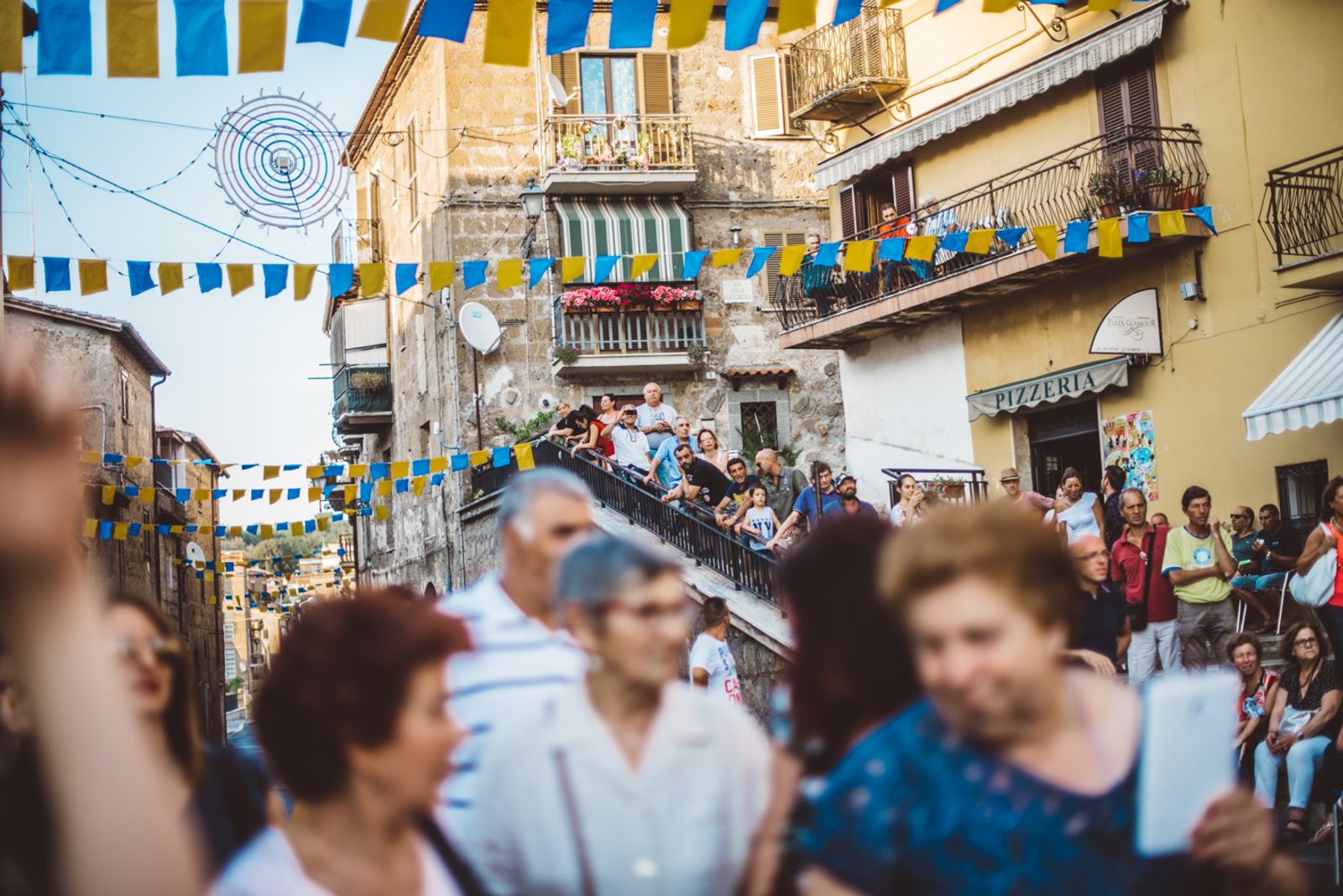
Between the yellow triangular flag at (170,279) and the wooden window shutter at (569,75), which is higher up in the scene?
the wooden window shutter at (569,75)

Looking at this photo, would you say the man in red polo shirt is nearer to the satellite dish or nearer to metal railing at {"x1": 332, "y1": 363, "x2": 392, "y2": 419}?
the satellite dish

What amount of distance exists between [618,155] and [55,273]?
50.5ft

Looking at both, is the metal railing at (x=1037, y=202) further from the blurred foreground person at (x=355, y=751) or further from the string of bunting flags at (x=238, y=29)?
the blurred foreground person at (x=355, y=751)

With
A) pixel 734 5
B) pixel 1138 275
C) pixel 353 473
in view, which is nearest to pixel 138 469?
pixel 353 473

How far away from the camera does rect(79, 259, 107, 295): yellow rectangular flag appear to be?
13.3 metres

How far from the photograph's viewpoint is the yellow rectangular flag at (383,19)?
8.15 metres

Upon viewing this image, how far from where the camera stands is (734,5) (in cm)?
966

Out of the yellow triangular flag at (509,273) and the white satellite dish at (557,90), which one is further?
the white satellite dish at (557,90)

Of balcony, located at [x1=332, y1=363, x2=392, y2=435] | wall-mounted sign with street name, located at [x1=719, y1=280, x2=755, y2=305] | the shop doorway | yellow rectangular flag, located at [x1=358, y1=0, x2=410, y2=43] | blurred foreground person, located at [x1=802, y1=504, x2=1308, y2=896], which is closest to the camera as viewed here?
blurred foreground person, located at [x1=802, y1=504, x2=1308, y2=896]

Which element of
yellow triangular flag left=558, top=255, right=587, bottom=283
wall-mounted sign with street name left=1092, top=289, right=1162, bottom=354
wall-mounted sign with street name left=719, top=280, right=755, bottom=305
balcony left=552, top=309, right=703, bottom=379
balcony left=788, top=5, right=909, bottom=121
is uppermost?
balcony left=788, top=5, right=909, bottom=121

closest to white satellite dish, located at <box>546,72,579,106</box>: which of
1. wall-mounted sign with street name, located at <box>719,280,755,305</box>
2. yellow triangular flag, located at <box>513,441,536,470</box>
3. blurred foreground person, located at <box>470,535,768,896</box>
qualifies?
wall-mounted sign with street name, located at <box>719,280,755,305</box>

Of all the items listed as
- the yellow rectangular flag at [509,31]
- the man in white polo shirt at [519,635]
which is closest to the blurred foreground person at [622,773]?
the man in white polo shirt at [519,635]

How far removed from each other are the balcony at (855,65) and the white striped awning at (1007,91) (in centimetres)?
71

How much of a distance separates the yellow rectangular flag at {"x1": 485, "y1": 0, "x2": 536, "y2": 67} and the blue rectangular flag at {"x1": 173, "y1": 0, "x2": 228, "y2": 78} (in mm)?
1555
